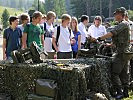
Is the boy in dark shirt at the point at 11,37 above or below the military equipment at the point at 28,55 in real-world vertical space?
above

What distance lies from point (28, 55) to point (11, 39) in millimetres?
1008

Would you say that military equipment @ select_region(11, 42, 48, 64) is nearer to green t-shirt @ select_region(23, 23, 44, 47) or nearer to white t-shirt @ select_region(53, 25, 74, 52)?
green t-shirt @ select_region(23, 23, 44, 47)

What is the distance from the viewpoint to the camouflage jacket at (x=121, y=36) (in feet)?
21.7

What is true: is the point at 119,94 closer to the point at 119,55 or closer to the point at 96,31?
the point at 119,55

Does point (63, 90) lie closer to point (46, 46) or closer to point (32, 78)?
point (32, 78)

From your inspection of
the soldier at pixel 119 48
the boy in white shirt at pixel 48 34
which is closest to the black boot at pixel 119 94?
the soldier at pixel 119 48

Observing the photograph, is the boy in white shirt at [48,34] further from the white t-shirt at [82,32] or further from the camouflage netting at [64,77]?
the camouflage netting at [64,77]

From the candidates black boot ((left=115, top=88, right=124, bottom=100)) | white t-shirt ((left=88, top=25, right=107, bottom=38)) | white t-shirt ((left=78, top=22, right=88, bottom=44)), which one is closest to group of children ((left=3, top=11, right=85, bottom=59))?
white t-shirt ((left=78, top=22, right=88, bottom=44))

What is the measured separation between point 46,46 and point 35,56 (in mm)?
2315

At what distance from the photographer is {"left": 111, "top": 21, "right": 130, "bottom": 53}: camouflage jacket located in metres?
6.62

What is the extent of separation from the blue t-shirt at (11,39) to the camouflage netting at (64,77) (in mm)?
993

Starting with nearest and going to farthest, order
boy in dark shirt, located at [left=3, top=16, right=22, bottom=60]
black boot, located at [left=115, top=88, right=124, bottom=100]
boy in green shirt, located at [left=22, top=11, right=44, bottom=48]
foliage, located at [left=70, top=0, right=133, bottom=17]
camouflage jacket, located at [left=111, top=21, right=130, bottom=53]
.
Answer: camouflage jacket, located at [left=111, top=21, right=130, bottom=53] < black boot, located at [left=115, top=88, right=124, bottom=100] < boy in green shirt, located at [left=22, top=11, right=44, bottom=48] < boy in dark shirt, located at [left=3, top=16, right=22, bottom=60] < foliage, located at [left=70, top=0, right=133, bottom=17]

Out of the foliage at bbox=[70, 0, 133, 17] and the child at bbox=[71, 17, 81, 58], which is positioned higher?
the foliage at bbox=[70, 0, 133, 17]

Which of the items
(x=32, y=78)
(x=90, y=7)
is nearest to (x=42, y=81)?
(x=32, y=78)
